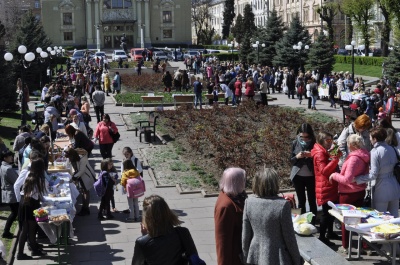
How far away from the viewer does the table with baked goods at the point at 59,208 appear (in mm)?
10094

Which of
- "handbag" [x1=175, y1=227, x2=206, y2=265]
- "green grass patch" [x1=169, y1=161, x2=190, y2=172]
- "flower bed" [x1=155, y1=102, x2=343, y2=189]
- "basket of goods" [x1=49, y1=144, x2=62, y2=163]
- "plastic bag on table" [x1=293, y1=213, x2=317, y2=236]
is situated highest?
"handbag" [x1=175, y1=227, x2=206, y2=265]

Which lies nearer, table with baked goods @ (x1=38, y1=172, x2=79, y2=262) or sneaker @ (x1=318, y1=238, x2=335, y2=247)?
sneaker @ (x1=318, y1=238, x2=335, y2=247)

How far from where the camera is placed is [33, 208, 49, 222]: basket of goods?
10117mm

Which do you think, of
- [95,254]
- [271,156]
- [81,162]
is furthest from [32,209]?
[271,156]

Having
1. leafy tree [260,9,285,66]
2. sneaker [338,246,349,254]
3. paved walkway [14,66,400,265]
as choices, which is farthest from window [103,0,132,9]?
sneaker [338,246,349,254]

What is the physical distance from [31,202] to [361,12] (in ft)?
202

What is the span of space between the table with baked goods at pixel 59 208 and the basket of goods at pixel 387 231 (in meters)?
4.63

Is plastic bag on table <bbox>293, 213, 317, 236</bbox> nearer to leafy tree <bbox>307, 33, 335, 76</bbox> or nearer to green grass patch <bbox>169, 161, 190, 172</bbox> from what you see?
green grass patch <bbox>169, 161, 190, 172</bbox>

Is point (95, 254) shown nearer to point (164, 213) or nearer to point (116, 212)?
point (116, 212)

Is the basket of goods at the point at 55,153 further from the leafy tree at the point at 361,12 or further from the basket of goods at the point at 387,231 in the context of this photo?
the leafy tree at the point at 361,12

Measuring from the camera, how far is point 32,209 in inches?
410

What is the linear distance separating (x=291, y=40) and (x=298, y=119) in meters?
25.2

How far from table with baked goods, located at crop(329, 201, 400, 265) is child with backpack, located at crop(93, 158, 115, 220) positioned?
4.99 m

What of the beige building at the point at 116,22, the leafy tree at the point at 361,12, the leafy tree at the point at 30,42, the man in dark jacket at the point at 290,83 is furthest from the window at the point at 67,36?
the man in dark jacket at the point at 290,83
